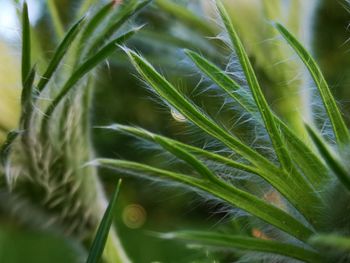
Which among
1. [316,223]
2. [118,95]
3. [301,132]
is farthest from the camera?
[118,95]

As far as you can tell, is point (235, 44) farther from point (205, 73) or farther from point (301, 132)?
point (301, 132)

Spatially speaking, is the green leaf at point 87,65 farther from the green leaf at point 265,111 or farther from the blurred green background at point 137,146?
the blurred green background at point 137,146

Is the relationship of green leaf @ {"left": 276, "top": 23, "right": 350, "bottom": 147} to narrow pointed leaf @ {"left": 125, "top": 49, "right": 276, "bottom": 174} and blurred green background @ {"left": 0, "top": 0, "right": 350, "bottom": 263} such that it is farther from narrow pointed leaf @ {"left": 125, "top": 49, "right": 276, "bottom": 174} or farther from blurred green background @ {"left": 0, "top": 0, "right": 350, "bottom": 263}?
blurred green background @ {"left": 0, "top": 0, "right": 350, "bottom": 263}

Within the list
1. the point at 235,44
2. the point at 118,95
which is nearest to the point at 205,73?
Result: the point at 235,44

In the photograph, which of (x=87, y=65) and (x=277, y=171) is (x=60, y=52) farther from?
(x=277, y=171)

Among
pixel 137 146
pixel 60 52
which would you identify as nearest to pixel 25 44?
pixel 60 52

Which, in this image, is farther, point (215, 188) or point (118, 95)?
point (118, 95)
